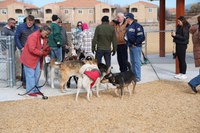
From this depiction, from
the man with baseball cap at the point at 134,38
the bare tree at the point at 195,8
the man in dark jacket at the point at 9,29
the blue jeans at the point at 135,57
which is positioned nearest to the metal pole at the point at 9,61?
the man in dark jacket at the point at 9,29

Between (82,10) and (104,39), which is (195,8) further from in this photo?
(104,39)

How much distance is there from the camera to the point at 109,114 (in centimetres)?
618

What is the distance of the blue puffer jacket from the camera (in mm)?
8602

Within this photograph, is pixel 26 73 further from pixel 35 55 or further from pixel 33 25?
pixel 33 25

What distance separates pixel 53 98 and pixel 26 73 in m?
0.88

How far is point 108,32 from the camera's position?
8367 millimetres

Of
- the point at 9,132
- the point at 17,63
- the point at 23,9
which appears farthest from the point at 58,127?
the point at 23,9

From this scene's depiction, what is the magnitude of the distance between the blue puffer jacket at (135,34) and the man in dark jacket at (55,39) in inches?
71.1

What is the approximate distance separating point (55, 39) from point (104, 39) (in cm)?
131

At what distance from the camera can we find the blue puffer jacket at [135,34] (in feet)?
28.2

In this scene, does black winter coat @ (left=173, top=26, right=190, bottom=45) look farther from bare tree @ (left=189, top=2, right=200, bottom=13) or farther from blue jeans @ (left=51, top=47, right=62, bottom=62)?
bare tree @ (left=189, top=2, right=200, bottom=13)

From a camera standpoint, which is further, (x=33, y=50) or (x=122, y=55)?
(x=122, y=55)

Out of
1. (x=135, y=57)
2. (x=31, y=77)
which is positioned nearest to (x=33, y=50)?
(x=31, y=77)

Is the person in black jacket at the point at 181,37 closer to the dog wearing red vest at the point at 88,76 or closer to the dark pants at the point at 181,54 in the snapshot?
the dark pants at the point at 181,54
